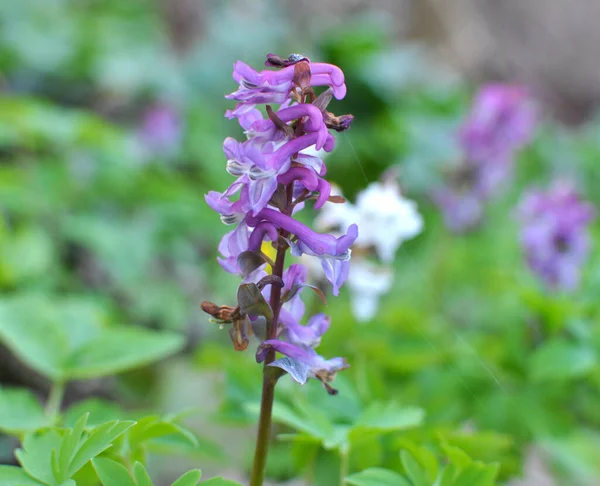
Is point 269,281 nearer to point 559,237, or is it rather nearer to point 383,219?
point 383,219

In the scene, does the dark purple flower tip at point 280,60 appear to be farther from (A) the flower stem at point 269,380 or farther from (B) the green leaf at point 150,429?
(B) the green leaf at point 150,429

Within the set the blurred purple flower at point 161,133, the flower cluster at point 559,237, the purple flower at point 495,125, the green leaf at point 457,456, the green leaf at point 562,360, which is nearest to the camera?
the green leaf at point 457,456

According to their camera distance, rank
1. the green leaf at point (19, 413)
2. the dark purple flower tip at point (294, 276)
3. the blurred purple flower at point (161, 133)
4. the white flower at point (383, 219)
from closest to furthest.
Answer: the dark purple flower tip at point (294, 276) → the green leaf at point (19, 413) → the white flower at point (383, 219) → the blurred purple flower at point (161, 133)

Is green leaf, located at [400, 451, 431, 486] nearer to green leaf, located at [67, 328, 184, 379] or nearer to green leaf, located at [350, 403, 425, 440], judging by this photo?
green leaf, located at [350, 403, 425, 440]

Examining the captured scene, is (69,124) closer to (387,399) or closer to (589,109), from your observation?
(387,399)

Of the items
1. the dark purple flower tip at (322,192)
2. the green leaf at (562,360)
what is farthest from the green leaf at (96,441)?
the green leaf at (562,360)

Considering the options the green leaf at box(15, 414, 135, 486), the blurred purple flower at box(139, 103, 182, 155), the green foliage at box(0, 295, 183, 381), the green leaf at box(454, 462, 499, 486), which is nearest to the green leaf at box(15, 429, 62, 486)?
the green leaf at box(15, 414, 135, 486)

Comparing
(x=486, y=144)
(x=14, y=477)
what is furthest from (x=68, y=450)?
(x=486, y=144)
